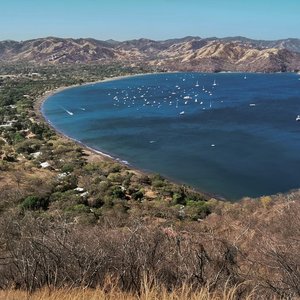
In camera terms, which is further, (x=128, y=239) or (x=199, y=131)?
(x=199, y=131)

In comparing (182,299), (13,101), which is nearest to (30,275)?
(182,299)

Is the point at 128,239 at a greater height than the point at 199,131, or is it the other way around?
the point at 128,239

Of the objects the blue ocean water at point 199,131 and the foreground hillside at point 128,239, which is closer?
the foreground hillside at point 128,239

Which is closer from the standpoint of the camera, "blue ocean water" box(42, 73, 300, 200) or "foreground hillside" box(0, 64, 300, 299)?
"foreground hillside" box(0, 64, 300, 299)

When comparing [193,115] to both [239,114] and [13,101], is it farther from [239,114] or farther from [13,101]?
[13,101]
